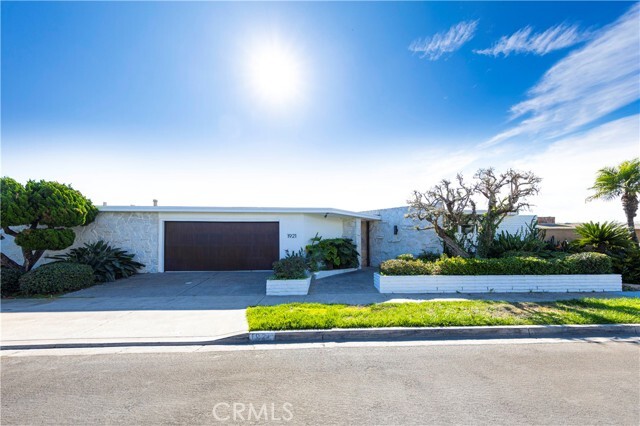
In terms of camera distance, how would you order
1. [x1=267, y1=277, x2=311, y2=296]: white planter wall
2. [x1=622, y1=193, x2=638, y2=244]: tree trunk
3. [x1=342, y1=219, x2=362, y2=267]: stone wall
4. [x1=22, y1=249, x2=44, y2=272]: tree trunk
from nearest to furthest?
1. [x1=267, y1=277, x2=311, y2=296]: white planter wall
2. [x1=22, y1=249, x2=44, y2=272]: tree trunk
3. [x1=622, y1=193, x2=638, y2=244]: tree trunk
4. [x1=342, y1=219, x2=362, y2=267]: stone wall

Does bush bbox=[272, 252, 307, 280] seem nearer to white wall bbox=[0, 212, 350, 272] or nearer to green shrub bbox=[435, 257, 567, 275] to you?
white wall bbox=[0, 212, 350, 272]

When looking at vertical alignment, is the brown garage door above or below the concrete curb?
above

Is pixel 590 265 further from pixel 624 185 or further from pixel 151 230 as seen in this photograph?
pixel 151 230

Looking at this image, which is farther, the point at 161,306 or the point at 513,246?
the point at 513,246

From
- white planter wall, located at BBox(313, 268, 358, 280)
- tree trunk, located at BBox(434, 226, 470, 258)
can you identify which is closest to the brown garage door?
white planter wall, located at BBox(313, 268, 358, 280)

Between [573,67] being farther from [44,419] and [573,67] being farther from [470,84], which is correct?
[44,419]

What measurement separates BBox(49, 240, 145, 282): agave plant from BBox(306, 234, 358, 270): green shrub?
701 centimetres

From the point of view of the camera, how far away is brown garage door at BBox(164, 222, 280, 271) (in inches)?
467

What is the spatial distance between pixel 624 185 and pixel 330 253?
42.4 ft

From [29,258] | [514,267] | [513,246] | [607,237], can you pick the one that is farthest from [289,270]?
[607,237]

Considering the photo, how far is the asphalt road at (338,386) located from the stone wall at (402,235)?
8846 mm

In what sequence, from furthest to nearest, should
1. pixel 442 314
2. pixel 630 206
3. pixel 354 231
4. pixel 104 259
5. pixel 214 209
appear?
1. pixel 354 231
2. pixel 630 206
3. pixel 214 209
4. pixel 104 259
5. pixel 442 314

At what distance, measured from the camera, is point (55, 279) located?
837 centimetres

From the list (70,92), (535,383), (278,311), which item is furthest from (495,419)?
(70,92)
